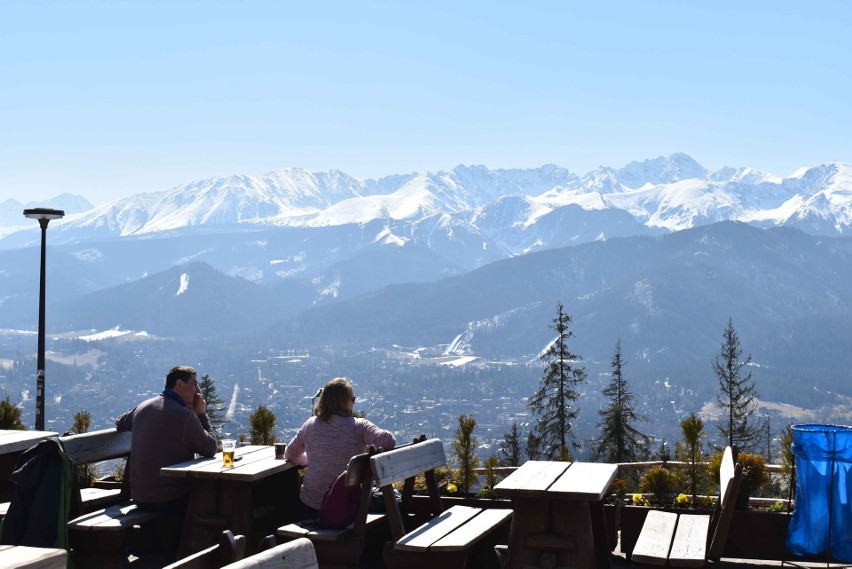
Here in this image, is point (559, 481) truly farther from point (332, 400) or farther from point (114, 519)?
point (114, 519)

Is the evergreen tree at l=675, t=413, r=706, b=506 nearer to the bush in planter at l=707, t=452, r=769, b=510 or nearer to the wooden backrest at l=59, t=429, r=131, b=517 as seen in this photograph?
the bush in planter at l=707, t=452, r=769, b=510

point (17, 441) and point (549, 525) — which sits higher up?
point (17, 441)

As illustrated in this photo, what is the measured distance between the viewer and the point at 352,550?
707 cm

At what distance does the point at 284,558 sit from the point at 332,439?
163 inches

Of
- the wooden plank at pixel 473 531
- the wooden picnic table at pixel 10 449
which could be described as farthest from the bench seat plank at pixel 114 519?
the wooden plank at pixel 473 531

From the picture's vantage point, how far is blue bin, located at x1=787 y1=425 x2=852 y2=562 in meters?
7.14

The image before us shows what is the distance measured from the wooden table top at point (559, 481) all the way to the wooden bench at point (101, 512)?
3053 mm

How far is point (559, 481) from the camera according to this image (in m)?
7.07

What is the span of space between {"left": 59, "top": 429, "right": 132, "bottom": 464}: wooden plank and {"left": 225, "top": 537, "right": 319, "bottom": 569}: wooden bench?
172 inches

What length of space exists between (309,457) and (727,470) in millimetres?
3317

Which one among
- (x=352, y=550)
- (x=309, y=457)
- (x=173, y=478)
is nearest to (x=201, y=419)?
(x=173, y=478)

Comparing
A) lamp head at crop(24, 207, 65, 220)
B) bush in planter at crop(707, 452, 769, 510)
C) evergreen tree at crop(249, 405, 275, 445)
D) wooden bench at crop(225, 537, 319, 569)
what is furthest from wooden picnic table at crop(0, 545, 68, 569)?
lamp head at crop(24, 207, 65, 220)

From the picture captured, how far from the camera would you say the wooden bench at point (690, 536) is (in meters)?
6.50

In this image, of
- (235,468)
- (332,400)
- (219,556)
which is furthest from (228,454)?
(219,556)
